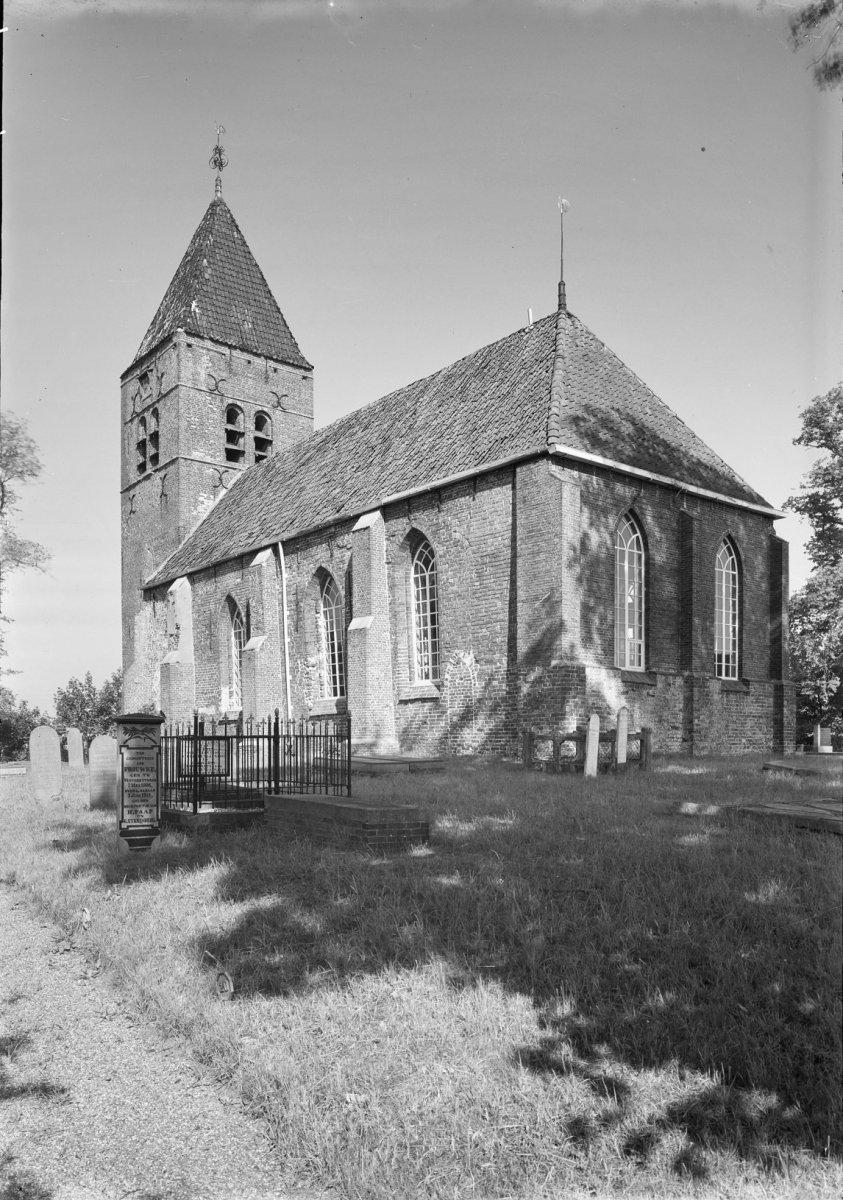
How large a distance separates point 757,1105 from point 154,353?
34768 mm

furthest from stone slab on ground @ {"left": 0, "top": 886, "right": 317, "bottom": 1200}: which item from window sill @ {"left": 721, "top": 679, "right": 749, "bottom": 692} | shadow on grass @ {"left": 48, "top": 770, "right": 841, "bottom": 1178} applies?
window sill @ {"left": 721, "top": 679, "right": 749, "bottom": 692}

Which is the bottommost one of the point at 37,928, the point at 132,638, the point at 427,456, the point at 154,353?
the point at 37,928

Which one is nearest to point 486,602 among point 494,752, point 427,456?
point 494,752

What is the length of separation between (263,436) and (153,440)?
4.16 meters

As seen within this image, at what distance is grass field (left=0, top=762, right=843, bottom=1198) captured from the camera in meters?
3.55

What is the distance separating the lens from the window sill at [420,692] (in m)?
20.0

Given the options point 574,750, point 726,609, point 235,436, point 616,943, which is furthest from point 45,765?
point 235,436

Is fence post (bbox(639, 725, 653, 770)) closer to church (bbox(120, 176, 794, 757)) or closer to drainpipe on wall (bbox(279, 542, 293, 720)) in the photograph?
church (bbox(120, 176, 794, 757))

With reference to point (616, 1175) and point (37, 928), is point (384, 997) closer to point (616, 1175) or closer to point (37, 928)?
point (616, 1175)

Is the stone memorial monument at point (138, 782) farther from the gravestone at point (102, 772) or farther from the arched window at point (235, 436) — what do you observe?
the arched window at point (235, 436)

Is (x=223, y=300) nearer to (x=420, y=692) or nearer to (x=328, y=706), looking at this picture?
(x=328, y=706)

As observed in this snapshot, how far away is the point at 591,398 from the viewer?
66.2ft

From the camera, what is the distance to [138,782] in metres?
9.98

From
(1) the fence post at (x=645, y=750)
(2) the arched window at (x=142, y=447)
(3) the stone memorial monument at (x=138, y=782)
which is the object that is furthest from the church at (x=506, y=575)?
(3) the stone memorial monument at (x=138, y=782)
